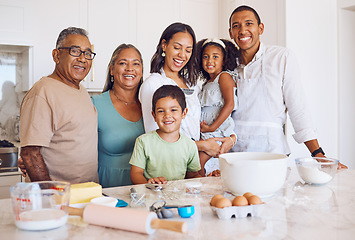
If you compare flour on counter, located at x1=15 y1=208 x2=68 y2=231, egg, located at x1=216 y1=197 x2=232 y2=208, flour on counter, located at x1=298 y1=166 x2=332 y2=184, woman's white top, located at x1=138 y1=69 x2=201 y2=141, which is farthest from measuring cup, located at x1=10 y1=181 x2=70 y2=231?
woman's white top, located at x1=138 y1=69 x2=201 y2=141

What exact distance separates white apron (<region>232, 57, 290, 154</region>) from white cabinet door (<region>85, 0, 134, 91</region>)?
1967mm

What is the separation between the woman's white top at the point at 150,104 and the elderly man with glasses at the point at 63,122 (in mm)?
266

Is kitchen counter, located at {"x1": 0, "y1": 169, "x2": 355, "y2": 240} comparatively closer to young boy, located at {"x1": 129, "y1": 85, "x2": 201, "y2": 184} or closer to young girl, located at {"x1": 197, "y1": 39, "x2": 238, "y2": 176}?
young boy, located at {"x1": 129, "y1": 85, "x2": 201, "y2": 184}

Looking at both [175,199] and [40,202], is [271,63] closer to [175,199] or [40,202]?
[175,199]

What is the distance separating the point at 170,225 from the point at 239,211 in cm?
21

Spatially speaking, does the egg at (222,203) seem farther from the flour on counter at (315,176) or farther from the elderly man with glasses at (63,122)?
the elderly man with glasses at (63,122)

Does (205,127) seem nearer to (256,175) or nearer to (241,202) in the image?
(256,175)

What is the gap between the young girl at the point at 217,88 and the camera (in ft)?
6.46

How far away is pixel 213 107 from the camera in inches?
81.8

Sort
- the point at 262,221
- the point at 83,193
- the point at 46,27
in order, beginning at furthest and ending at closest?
the point at 46,27 < the point at 83,193 < the point at 262,221

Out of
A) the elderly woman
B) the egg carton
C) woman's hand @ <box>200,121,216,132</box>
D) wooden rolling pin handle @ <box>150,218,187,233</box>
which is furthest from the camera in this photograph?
woman's hand @ <box>200,121,216,132</box>

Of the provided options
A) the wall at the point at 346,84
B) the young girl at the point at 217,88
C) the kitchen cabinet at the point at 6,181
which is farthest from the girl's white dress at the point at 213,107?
the kitchen cabinet at the point at 6,181

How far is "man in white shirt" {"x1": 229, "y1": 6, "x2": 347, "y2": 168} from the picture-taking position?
6.30 feet

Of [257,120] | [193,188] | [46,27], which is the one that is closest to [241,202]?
[193,188]
